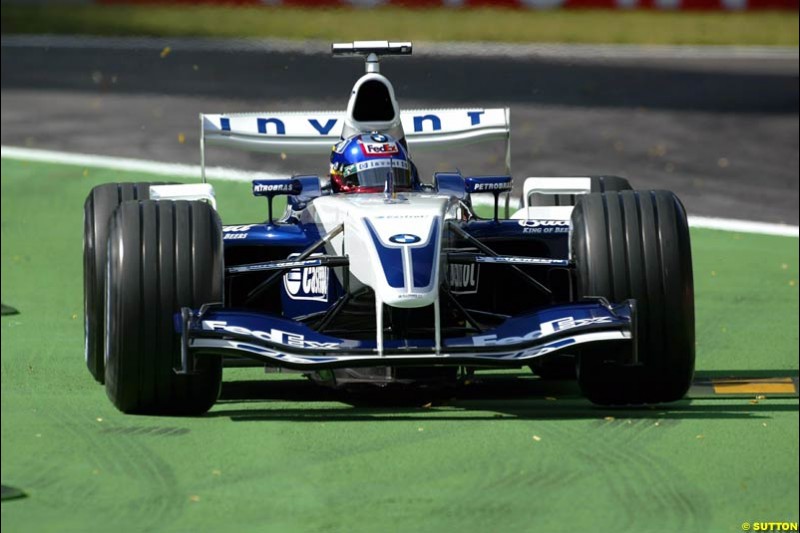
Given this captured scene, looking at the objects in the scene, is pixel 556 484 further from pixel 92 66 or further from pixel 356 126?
pixel 92 66

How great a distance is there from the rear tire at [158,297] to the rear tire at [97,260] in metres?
0.35

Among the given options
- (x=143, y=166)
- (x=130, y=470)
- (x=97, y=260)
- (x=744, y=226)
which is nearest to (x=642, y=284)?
(x=130, y=470)

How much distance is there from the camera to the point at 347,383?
899 centimetres

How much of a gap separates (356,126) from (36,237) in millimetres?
4817

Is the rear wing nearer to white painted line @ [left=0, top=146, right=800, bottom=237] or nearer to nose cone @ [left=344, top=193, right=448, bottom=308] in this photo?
nose cone @ [left=344, top=193, right=448, bottom=308]

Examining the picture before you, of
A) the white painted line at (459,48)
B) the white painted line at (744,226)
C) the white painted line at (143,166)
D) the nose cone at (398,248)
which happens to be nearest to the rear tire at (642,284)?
the nose cone at (398,248)

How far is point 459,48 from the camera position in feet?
79.4

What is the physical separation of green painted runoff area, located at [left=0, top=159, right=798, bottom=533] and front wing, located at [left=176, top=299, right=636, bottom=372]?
0.40 m

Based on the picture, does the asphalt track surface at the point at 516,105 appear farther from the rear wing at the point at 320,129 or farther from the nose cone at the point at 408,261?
the nose cone at the point at 408,261

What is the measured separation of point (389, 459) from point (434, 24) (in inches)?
715

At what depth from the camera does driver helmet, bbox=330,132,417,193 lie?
971cm

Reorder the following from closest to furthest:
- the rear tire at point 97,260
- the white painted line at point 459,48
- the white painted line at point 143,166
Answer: the rear tire at point 97,260
the white painted line at point 143,166
the white painted line at point 459,48

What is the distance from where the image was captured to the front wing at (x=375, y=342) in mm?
8047

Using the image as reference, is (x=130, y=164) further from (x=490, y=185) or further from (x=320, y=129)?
(x=490, y=185)
